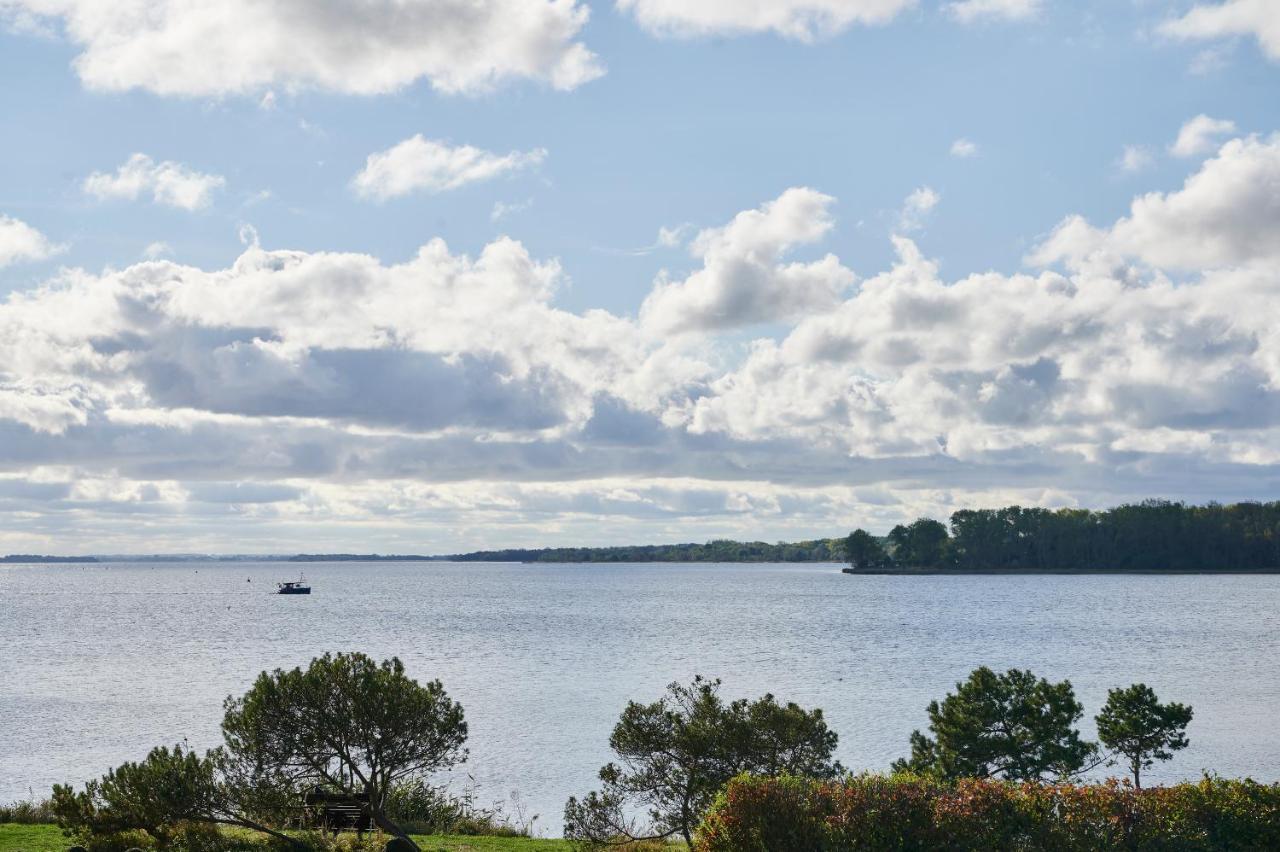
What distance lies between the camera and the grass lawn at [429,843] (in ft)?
96.8

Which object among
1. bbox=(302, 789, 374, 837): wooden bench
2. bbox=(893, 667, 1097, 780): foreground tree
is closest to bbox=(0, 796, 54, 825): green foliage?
bbox=(302, 789, 374, 837): wooden bench

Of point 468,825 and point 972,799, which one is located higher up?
point 972,799

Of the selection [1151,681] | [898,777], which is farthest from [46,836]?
[1151,681]

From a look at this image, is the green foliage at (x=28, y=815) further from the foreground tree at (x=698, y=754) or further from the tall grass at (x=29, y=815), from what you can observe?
the foreground tree at (x=698, y=754)

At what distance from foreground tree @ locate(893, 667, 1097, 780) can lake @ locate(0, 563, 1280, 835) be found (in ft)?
52.8

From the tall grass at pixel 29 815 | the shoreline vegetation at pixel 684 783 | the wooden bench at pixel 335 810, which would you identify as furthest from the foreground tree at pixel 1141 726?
the tall grass at pixel 29 815

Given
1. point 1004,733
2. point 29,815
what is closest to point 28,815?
point 29,815

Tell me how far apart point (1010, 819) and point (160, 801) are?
61.3 ft

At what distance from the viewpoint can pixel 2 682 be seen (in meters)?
88.8

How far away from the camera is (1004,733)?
100 ft

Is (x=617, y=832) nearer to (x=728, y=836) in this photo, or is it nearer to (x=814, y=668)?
(x=728, y=836)

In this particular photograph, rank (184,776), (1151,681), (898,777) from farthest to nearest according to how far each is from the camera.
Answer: (1151,681), (184,776), (898,777)

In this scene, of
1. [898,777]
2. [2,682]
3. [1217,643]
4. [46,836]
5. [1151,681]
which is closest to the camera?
[898,777]

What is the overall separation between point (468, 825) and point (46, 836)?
1184 centimetres
